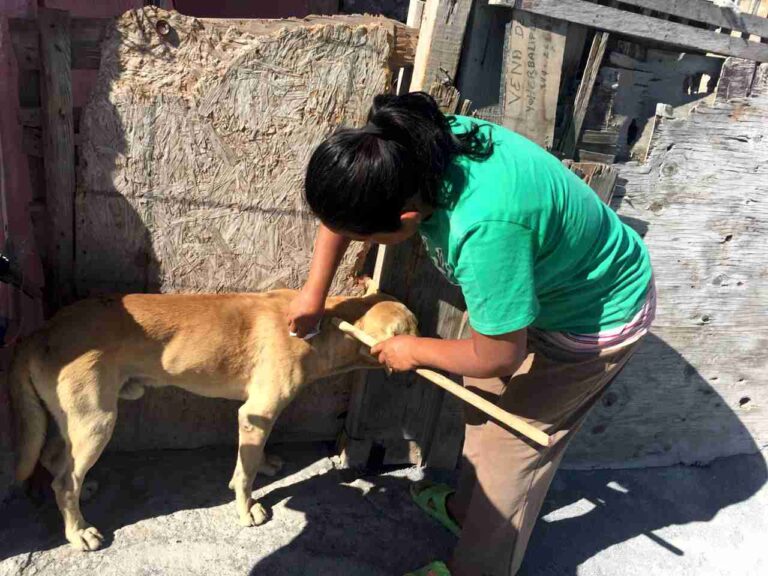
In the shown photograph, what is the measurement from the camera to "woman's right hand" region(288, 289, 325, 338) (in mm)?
3061

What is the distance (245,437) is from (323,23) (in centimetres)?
206

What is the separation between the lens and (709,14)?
334 centimetres

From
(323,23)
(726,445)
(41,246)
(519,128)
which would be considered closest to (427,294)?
(519,128)

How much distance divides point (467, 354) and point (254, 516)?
188 centimetres

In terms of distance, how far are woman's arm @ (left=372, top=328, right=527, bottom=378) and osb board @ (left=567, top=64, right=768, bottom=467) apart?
5.51 ft

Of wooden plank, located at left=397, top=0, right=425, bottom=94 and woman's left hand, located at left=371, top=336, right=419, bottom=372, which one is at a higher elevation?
wooden plank, located at left=397, top=0, right=425, bottom=94

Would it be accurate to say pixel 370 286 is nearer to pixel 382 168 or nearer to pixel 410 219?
pixel 410 219

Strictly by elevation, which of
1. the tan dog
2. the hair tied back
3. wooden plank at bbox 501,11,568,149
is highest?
wooden plank at bbox 501,11,568,149

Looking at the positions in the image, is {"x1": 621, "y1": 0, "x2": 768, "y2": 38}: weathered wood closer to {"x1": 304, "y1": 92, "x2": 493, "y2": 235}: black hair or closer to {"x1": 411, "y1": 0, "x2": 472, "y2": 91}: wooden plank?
{"x1": 411, "y1": 0, "x2": 472, "y2": 91}: wooden plank

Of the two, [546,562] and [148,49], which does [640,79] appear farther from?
[546,562]

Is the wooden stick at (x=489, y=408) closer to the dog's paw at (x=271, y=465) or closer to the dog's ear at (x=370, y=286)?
the dog's ear at (x=370, y=286)

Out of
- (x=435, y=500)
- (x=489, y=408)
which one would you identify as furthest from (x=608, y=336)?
(x=435, y=500)

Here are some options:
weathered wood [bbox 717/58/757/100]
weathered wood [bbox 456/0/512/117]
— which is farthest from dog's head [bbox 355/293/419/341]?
weathered wood [bbox 717/58/757/100]

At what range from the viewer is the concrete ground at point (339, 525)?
10.9ft
